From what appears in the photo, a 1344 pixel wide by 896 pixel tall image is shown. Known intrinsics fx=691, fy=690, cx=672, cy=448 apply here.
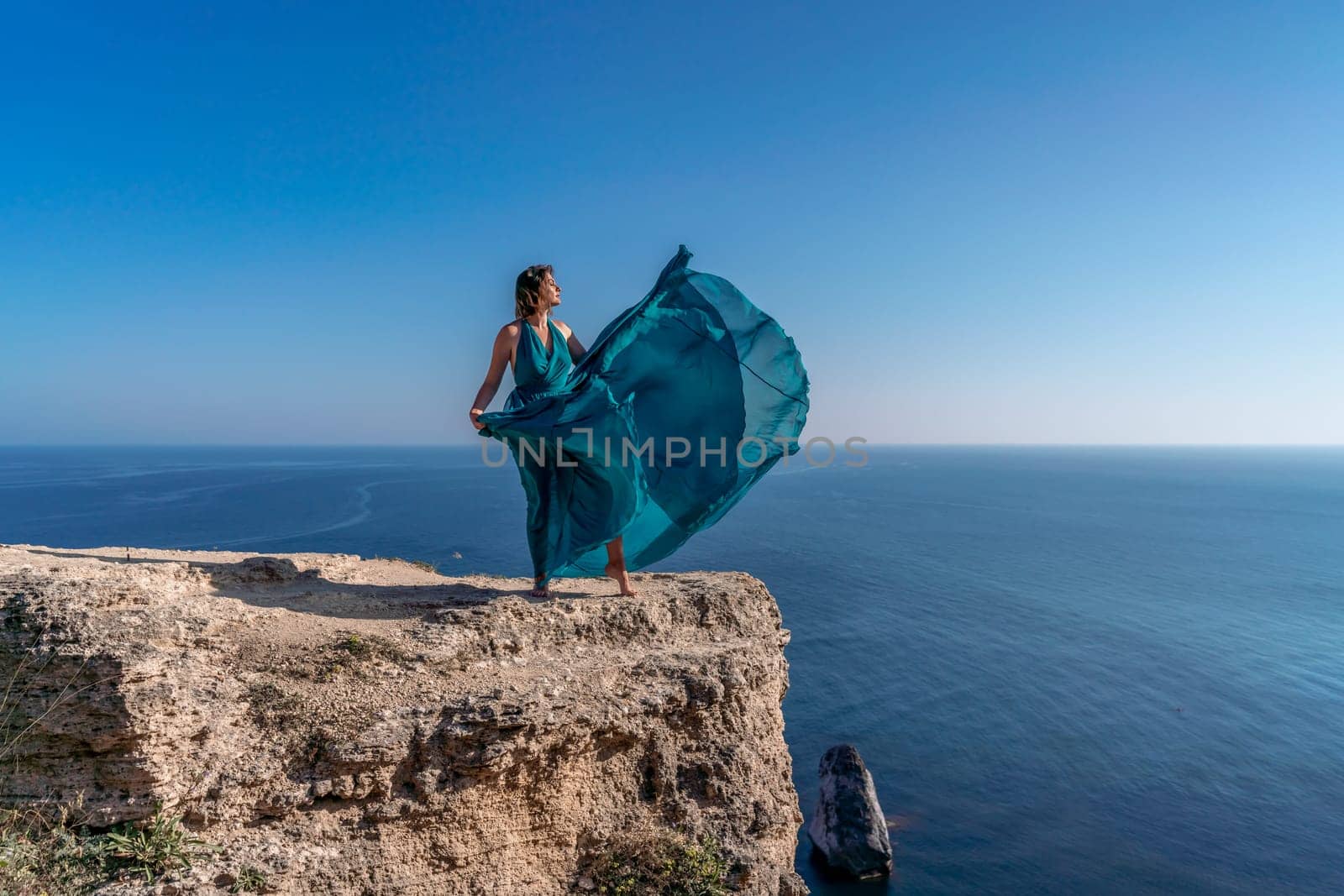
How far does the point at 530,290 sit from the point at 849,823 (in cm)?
1686

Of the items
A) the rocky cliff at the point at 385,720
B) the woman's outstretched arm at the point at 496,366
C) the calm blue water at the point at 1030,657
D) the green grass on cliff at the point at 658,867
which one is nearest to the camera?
the rocky cliff at the point at 385,720

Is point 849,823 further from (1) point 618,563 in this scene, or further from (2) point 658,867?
(1) point 618,563

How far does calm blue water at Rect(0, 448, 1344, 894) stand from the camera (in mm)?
19562

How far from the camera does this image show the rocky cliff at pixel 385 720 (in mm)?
5035

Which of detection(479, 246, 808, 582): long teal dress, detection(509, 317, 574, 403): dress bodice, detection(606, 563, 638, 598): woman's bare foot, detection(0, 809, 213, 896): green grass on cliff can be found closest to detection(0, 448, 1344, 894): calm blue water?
detection(606, 563, 638, 598): woman's bare foot

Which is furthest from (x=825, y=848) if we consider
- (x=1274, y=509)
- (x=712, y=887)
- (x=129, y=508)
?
(x=1274, y=509)

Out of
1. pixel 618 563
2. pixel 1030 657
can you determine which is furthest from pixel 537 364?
pixel 1030 657

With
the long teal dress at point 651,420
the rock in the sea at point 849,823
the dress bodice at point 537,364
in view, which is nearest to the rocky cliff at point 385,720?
the long teal dress at point 651,420

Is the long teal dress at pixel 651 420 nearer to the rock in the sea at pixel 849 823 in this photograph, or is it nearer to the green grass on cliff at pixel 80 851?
the green grass on cliff at pixel 80 851

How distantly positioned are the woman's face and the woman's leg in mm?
2755

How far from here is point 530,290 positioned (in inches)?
284

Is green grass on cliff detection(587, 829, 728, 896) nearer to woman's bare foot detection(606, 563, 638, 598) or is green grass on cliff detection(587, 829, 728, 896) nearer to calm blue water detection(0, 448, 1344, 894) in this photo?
woman's bare foot detection(606, 563, 638, 598)

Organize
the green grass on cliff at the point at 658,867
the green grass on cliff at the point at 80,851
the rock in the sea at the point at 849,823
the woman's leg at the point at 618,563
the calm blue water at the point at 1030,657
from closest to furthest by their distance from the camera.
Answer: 1. the green grass on cliff at the point at 80,851
2. the green grass on cliff at the point at 658,867
3. the woman's leg at the point at 618,563
4. the rock in the sea at the point at 849,823
5. the calm blue water at the point at 1030,657

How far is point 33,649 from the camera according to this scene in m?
5.12
